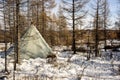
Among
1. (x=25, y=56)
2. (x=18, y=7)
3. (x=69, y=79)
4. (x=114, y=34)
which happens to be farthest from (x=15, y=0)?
(x=114, y=34)

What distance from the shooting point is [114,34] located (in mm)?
55312

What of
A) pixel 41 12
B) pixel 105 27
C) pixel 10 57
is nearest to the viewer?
pixel 10 57

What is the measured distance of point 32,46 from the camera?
19.5m

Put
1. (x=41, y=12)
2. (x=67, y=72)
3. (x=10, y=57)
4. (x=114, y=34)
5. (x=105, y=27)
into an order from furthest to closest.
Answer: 1. (x=114, y=34)
2. (x=105, y=27)
3. (x=41, y=12)
4. (x=10, y=57)
5. (x=67, y=72)

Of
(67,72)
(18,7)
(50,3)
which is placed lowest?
(67,72)

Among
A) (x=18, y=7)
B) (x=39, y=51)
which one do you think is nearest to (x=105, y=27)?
(x=39, y=51)

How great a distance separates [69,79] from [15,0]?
6.47 meters

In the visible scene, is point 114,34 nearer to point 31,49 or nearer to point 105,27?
point 105,27

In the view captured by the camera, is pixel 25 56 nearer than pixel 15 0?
No

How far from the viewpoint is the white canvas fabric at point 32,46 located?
19.0 meters

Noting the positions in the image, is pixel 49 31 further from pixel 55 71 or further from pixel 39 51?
pixel 55 71

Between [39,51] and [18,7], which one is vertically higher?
[18,7]

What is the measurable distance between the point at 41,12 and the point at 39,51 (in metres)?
17.6

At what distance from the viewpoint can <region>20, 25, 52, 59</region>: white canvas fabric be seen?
1897 centimetres
